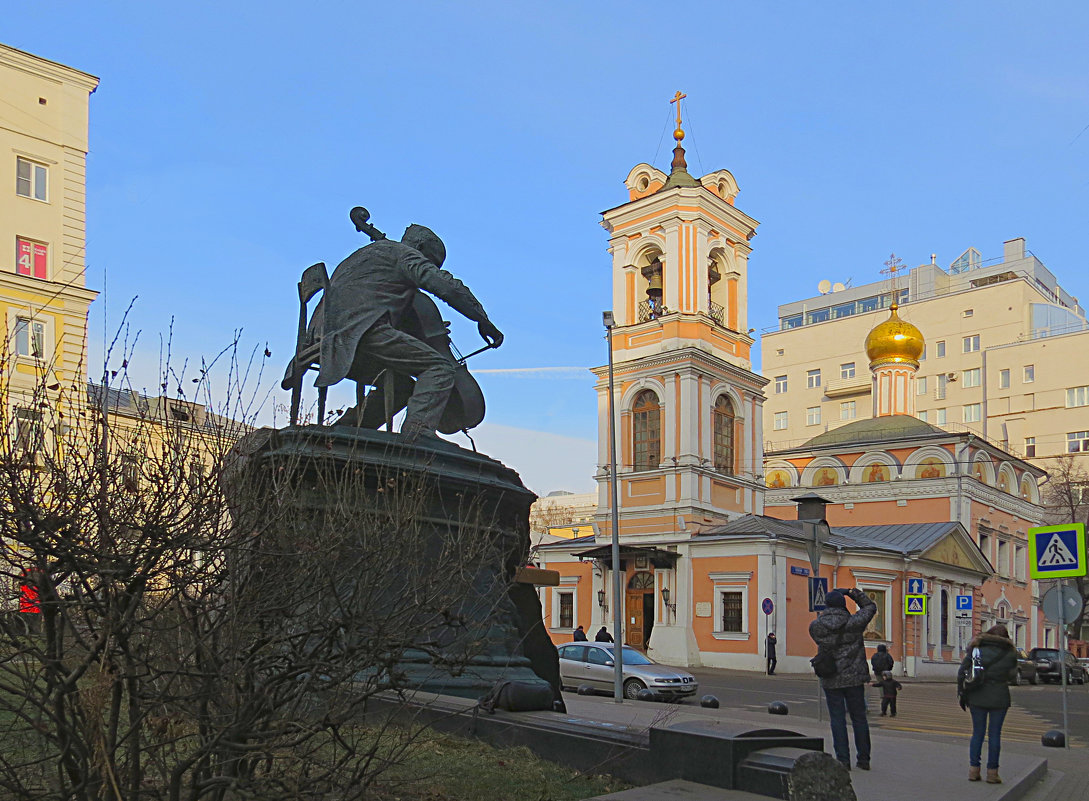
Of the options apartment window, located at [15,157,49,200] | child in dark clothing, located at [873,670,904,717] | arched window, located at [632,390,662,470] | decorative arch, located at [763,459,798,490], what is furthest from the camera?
decorative arch, located at [763,459,798,490]

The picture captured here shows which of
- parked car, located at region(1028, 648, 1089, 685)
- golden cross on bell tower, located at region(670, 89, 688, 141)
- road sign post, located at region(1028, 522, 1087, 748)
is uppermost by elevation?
golden cross on bell tower, located at region(670, 89, 688, 141)

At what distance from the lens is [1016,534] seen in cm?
5534

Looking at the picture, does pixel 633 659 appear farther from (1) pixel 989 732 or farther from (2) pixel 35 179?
(2) pixel 35 179

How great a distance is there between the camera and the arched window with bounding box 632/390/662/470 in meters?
44.1

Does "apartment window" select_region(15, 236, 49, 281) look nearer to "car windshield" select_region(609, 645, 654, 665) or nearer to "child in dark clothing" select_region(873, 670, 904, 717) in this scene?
"car windshield" select_region(609, 645, 654, 665)

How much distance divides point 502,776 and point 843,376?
80289mm

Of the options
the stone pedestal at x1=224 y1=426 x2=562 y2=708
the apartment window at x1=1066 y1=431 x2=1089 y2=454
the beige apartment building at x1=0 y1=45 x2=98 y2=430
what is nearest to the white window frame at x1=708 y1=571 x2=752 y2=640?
the beige apartment building at x1=0 y1=45 x2=98 y2=430

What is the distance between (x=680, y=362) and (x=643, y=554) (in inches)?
291

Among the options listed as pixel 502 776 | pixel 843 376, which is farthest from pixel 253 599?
pixel 843 376

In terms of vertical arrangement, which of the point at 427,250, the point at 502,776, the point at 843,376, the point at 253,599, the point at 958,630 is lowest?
the point at 958,630

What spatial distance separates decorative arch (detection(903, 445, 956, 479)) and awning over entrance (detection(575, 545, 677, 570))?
16.0 metres

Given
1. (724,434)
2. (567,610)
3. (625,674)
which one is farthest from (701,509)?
(625,674)

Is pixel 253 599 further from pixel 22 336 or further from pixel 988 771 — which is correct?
pixel 22 336

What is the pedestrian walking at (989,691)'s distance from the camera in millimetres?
9375
